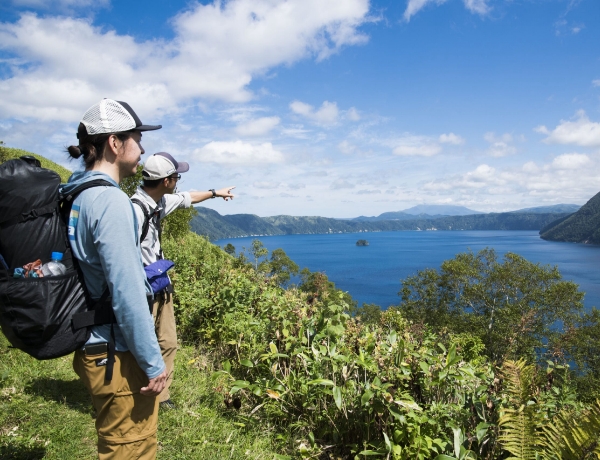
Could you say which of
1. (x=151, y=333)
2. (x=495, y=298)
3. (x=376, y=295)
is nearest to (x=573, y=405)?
(x=151, y=333)

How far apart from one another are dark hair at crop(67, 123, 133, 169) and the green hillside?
172 metres

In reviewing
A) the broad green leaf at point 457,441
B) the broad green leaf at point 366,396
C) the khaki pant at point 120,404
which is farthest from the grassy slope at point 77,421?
the broad green leaf at point 457,441

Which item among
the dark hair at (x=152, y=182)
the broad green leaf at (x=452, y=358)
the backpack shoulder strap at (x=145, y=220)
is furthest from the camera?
the dark hair at (x=152, y=182)

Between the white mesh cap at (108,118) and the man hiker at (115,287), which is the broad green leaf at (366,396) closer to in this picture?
the man hiker at (115,287)

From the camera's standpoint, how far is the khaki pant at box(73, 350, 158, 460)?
1.66 metres

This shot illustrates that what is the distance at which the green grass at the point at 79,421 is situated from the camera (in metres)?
2.67

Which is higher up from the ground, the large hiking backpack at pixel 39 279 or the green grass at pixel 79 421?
the large hiking backpack at pixel 39 279

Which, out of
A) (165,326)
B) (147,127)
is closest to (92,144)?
(147,127)

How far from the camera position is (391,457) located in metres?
2.23

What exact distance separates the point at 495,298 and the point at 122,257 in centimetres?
3384

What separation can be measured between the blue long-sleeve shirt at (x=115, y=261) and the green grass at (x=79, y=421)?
140 centimetres

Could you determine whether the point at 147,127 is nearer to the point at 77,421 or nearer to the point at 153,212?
the point at 153,212

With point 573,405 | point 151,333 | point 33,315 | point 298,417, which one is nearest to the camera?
point 33,315

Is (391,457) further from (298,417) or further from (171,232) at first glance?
(171,232)
